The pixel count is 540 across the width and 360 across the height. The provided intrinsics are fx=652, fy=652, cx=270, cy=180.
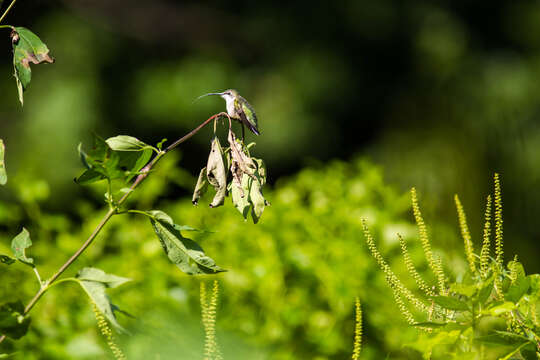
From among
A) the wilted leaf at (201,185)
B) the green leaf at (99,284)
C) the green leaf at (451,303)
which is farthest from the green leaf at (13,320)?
the green leaf at (451,303)

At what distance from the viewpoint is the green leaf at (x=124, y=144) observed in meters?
0.49

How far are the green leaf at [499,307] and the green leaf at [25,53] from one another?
382 mm

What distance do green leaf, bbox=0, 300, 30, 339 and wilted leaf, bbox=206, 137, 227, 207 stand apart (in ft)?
0.50

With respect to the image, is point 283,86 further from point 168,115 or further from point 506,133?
point 506,133

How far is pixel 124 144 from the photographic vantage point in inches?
19.5

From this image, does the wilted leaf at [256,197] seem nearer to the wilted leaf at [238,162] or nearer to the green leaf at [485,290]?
the wilted leaf at [238,162]

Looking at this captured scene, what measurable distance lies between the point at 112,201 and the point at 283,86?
334 centimetres

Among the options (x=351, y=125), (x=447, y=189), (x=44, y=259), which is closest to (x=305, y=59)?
(x=351, y=125)

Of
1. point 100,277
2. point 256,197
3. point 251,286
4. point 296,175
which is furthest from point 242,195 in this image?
point 296,175

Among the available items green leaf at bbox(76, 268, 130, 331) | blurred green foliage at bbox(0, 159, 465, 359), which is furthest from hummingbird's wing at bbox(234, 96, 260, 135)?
blurred green foliage at bbox(0, 159, 465, 359)

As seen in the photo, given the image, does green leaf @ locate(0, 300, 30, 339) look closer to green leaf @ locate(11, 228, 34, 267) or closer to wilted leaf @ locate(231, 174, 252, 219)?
green leaf @ locate(11, 228, 34, 267)

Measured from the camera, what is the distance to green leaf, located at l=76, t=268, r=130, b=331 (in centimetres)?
44

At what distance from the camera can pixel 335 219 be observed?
1.28 metres

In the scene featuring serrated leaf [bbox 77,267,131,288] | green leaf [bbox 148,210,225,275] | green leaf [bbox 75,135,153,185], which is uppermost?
green leaf [bbox 75,135,153,185]
